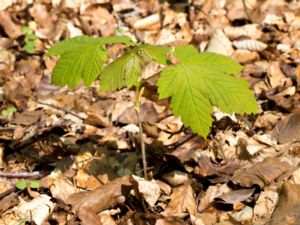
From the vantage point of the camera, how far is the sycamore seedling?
1.96 metres

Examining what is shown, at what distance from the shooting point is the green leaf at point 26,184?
267 centimetres

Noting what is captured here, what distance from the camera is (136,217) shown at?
7.42 ft

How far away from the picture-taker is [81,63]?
208 centimetres

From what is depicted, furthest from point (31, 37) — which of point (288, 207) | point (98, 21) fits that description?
point (288, 207)

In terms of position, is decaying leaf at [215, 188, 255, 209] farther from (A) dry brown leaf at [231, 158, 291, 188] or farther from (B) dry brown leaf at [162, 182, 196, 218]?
(B) dry brown leaf at [162, 182, 196, 218]

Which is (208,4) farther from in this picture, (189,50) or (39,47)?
(189,50)

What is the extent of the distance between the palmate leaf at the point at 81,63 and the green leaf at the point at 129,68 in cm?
7

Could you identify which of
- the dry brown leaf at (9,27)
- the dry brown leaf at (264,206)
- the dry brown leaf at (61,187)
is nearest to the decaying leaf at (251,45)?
the dry brown leaf at (264,206)

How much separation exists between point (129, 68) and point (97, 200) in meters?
0.87

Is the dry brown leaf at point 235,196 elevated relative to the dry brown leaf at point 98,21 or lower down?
lower down

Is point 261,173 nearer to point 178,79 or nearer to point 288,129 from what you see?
point 288,129

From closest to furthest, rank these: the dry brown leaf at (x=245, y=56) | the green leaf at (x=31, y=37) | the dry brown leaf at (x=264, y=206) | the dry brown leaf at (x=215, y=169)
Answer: the dry brown leaf at (x=264, y=206) → the dry brown leaf at (x=215, y=169) → the dry brown leaf at (x=245, y=56) → the green leaf at (x=31, y=37)

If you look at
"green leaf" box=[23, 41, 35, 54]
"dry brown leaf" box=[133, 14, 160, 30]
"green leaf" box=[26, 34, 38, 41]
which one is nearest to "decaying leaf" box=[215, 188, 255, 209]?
"dry brown leaf" box=[133, 14, 160, 30]

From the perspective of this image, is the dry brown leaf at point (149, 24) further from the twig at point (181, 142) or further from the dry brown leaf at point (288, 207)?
the dry brown leaf at point (288, 207)
